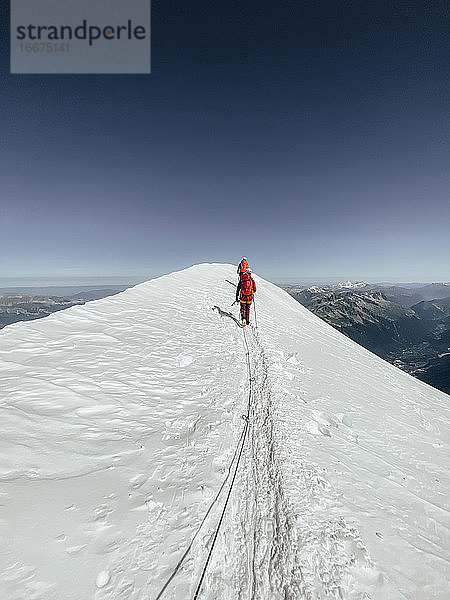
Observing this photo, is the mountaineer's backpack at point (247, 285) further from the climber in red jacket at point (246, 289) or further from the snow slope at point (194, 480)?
the snow slope at point (194, 480)

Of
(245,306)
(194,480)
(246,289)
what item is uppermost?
(246,289)

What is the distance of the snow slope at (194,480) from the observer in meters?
3.21

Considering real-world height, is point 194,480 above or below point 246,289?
below

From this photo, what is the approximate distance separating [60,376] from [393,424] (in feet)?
37.2

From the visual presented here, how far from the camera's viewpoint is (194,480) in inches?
182

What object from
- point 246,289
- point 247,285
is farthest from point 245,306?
point 247,285

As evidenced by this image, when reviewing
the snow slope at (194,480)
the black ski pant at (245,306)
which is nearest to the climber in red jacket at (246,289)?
the black ski pant at (245,306)

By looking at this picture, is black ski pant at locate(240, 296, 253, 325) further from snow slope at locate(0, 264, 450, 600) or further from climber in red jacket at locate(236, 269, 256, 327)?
snow slope at locate(0, 264, 450, 600)

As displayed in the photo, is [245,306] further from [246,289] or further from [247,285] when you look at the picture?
[247,285]

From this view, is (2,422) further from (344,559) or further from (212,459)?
(344,559)

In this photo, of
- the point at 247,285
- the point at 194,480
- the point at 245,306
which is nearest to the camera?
the point at 194,480

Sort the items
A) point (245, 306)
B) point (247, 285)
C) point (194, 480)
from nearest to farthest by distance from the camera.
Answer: point (194, 480), point (247, 285), point (245, 306)

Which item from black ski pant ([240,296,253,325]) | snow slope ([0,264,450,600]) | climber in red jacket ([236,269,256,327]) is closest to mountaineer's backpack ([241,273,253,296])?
climber in red jacket ([236,269,256,327])

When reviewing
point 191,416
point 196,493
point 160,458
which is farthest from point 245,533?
point 191,416
